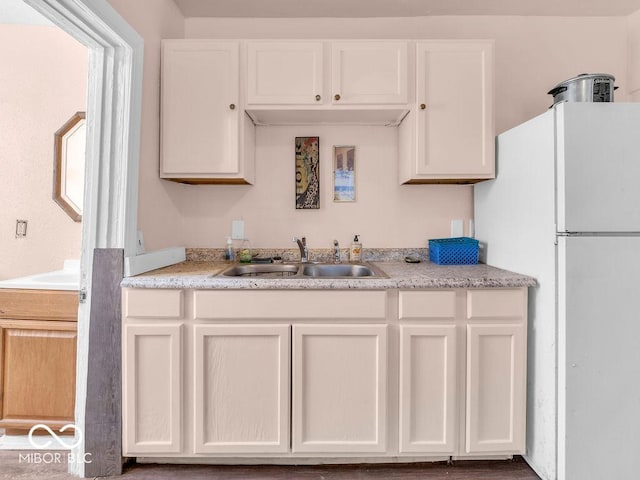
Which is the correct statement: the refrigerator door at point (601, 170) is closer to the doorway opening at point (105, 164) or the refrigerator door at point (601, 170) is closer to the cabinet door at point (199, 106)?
the cabinet door at point (199, 106)

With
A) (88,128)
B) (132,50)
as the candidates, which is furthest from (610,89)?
(88,128)

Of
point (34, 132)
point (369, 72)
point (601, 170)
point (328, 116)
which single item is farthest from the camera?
point (34, 132)

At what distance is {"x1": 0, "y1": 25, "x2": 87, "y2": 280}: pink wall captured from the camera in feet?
7.14

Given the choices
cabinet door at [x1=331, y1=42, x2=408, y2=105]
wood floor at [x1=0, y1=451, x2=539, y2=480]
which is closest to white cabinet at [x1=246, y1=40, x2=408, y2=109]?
cabinet door at [x1=331, y1=42, x2=408, y2=105]

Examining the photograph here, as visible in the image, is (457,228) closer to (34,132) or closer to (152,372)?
(152,372)

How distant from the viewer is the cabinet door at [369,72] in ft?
6.20

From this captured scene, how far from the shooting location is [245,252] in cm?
219

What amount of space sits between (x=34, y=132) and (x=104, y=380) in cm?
168

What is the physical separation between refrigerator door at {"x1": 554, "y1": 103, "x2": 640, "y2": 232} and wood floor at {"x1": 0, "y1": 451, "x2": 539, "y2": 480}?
1163 millimetres

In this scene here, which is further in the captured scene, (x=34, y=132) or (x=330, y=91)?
(x=34, y=132)

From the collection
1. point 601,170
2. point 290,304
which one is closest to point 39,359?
point 290,304

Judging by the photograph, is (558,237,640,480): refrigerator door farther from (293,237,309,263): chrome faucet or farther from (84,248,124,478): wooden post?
(84,248,124,478): wooden post

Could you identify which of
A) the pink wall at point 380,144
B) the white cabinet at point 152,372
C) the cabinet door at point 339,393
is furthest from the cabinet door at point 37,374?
the cabinet door at point 339,393

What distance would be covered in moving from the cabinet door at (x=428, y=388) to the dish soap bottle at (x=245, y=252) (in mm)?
1075
